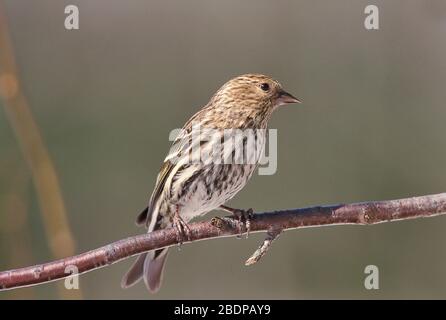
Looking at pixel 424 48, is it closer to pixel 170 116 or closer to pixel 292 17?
pixel 292 17

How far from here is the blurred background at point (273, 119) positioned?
401 centimetres

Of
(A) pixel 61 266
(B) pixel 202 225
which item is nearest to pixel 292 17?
(B) pixel 202 225

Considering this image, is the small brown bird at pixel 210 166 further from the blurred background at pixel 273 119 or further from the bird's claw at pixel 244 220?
the blurred background at pixel 273 119

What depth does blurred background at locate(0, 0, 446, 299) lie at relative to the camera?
401 cm

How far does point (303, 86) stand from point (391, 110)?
1.65 ft

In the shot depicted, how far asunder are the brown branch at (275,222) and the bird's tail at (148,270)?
46cm

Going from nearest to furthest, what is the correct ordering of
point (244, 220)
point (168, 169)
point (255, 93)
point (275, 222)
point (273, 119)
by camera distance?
point (275, 222) < point (244, 220) < point (168, 169) < point (255, 93) < point (273, 119)

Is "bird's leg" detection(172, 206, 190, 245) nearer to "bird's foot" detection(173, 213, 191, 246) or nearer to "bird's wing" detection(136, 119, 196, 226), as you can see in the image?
"bird's foot" detection(173, 213, 191, 246)

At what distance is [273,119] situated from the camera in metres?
4.18

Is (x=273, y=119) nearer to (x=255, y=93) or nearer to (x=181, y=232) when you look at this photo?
(x=255, y=93)

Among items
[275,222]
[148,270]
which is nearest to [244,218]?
[275,222]

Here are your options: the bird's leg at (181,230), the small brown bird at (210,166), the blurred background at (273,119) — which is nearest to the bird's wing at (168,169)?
the small brown bird at (210,166)

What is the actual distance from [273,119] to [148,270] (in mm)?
1522

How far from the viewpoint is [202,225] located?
2436 mm
